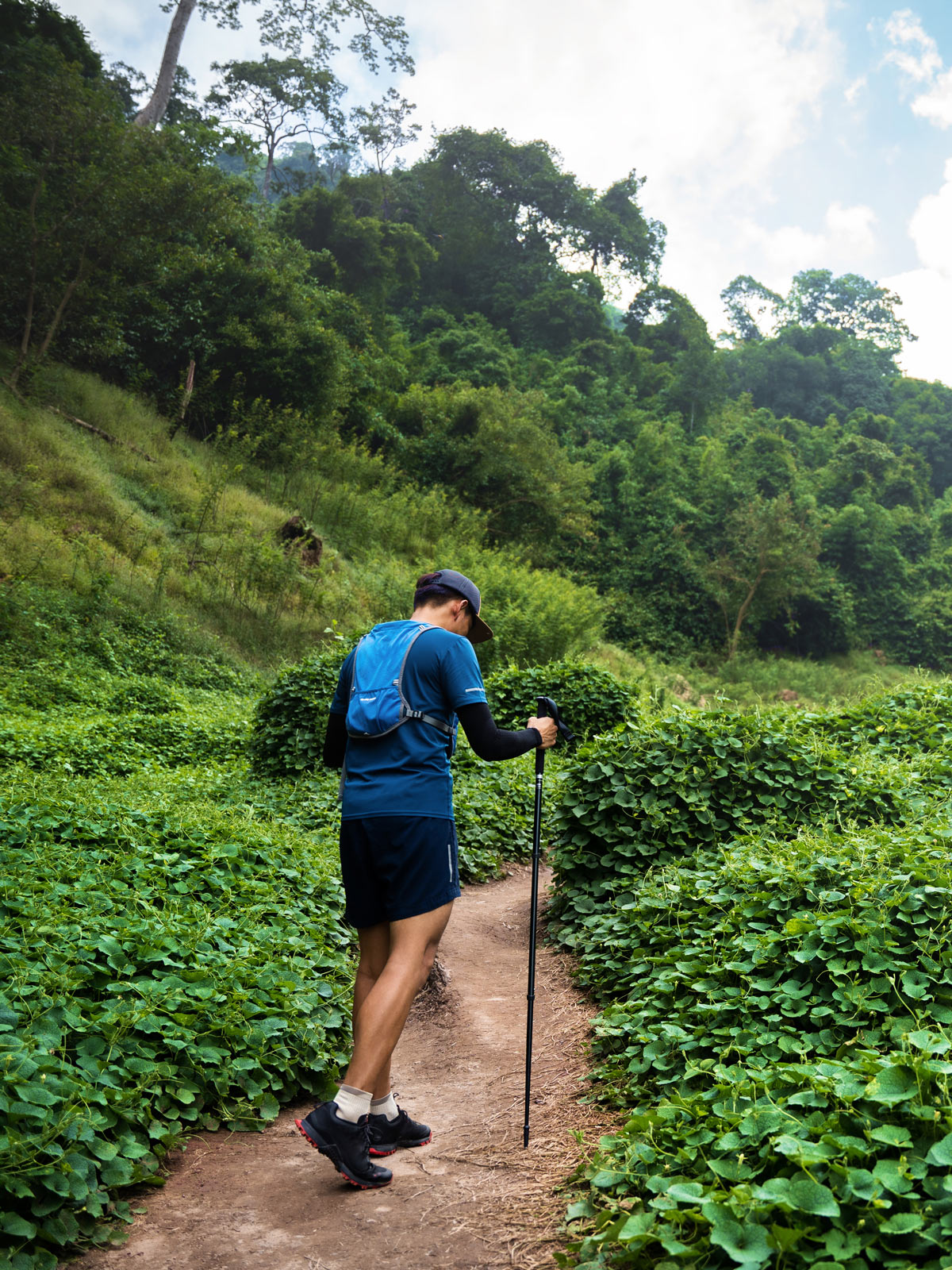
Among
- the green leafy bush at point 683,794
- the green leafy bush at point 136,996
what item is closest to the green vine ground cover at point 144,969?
the green leafy bush at point 136,996

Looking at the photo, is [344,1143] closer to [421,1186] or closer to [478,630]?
[421,1186]

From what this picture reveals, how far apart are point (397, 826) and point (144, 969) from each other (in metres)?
1.42

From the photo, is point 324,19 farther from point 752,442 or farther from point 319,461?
point 752,442

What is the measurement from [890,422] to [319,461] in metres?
41.3

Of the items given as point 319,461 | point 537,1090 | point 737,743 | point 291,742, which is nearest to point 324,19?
point 319,461

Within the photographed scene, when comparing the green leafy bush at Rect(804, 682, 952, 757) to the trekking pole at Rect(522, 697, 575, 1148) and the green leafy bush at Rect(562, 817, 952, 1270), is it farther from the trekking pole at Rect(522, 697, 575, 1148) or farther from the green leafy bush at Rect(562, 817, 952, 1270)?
the trekking pole at Rect(522, 697, 575, 1148)

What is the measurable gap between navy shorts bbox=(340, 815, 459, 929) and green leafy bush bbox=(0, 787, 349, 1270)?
925 mm

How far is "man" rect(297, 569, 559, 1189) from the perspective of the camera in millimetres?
2887

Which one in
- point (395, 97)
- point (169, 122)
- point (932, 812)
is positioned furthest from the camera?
point (395, 97)

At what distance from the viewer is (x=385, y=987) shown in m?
2.88

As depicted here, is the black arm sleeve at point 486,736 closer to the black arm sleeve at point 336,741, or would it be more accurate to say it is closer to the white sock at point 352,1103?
the black arm sleeve at point 336,741

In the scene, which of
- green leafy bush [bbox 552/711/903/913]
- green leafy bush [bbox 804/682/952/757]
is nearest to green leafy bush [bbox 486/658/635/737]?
green leafy bush [bbox 804/682/952/757]

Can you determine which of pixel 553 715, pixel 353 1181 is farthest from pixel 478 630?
pixel 353 1181

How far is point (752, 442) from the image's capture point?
131ft
